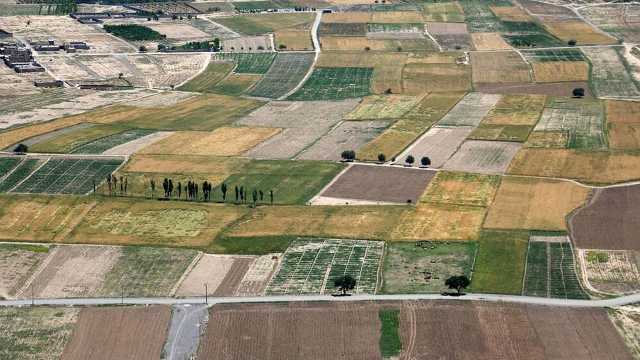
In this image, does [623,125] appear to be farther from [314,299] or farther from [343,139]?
[314,299]

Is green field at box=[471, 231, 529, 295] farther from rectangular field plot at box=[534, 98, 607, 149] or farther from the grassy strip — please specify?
rectangular field plot at box=[534, 98, 607, 149]

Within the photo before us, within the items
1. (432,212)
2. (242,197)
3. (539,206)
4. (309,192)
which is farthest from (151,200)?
(539,206)

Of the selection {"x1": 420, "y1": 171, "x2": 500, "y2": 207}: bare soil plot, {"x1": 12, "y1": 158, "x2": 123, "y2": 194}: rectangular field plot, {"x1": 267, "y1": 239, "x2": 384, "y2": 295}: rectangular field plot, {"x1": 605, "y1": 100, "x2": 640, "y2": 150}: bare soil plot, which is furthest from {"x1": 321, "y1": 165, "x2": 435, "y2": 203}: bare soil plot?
{"x1": 605, "y1": 100, "x2": 640, "y2": 150}: bare soil plot

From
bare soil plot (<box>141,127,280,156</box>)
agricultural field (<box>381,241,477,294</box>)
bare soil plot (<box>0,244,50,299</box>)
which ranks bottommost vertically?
bare soil plot (<box>0,244,50,299</box>)

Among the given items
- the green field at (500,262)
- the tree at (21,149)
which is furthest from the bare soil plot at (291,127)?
the green field at (500,262)

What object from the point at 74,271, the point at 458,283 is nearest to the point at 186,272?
the point at 74,271

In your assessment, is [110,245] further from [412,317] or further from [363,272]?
[412,317]
